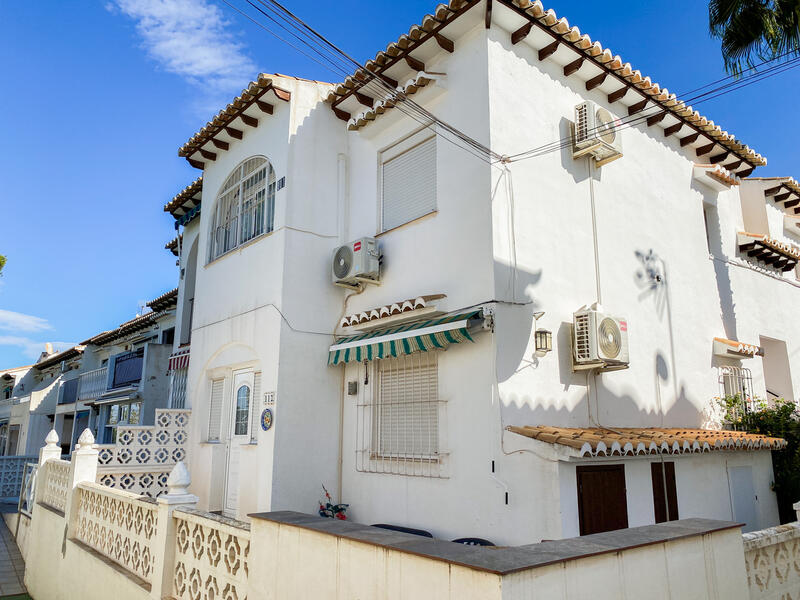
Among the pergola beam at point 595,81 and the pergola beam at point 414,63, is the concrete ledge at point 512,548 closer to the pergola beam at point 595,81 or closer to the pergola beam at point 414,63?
the pergola beam at point 414,63

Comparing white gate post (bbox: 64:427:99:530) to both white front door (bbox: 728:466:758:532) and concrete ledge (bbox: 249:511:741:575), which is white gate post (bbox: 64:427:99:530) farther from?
white front door (bbox: 728:466:758:532)

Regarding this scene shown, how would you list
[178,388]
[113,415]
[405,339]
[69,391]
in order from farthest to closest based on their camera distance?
[69,391] < [113,415] < [178,388] < [405,339]

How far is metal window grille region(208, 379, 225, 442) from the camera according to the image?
1323cm

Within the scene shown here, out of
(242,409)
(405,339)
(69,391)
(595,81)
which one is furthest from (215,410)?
(69,391)

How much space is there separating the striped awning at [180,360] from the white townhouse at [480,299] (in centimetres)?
127

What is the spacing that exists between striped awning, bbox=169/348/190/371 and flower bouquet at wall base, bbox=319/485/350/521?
20.1 feet

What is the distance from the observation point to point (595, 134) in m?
10.3

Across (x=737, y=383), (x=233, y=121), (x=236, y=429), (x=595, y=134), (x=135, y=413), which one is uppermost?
(x=233, y=121)

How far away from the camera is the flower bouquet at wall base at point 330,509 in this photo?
10648 millimetres

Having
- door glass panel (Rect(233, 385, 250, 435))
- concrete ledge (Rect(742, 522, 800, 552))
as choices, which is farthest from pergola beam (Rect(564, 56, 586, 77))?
door glass panel (Rect(233, 385, 250, 435))

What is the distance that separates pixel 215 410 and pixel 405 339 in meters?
6.18

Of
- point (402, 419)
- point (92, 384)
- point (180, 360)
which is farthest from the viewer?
point (92, 384)

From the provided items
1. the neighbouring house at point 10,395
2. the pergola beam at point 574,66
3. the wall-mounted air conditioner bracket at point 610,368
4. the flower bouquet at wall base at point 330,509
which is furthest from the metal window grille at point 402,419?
the neighbouring house at point 10,395

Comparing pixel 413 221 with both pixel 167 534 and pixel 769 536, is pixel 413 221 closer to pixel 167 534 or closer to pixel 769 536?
pixel 167 534
